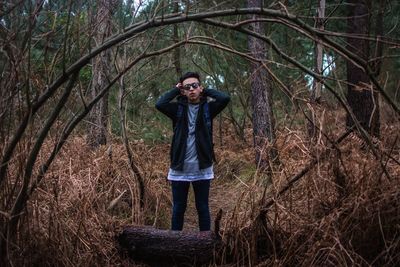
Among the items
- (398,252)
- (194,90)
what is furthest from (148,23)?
(398,252)

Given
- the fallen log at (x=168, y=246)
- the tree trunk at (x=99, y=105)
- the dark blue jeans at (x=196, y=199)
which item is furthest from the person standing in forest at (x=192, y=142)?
the tree trunk at (x=99, y=105)

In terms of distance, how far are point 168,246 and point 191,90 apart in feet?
4.62

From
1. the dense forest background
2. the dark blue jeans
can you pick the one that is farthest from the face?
the dark blue jeans

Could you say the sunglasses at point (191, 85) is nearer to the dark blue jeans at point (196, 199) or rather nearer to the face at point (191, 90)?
the face at point (191, 90)

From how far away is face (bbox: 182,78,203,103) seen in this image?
4539 millimetres

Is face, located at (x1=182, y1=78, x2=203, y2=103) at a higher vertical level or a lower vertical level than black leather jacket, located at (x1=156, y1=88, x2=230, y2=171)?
higher

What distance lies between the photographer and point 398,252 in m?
3.56

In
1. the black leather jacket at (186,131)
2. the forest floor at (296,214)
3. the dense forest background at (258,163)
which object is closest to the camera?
the dense forest background at (258,163)

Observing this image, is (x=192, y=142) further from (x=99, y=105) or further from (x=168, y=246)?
(x=99, y=105)

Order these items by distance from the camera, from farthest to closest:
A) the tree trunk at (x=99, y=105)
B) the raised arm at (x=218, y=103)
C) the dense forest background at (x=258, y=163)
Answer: the tree trunk at (x=99, y=105)
the raised arm at (x=218, y=103)
the dense forest background at (x=258, y=163)

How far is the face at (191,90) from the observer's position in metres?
4.54

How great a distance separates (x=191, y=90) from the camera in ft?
14.9

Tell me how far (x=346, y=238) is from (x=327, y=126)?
89cm

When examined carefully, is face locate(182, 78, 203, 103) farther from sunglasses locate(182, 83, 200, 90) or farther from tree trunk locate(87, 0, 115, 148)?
tree trunk locate(87, 0, 115, 148)
